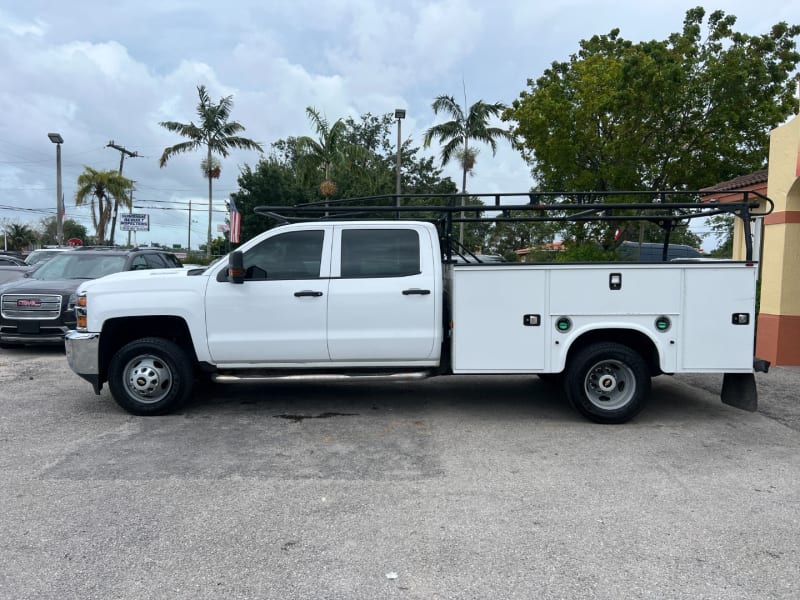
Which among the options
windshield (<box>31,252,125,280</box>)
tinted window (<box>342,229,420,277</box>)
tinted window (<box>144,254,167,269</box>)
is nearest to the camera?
tinted window (<box>342,229,420,277</box>)

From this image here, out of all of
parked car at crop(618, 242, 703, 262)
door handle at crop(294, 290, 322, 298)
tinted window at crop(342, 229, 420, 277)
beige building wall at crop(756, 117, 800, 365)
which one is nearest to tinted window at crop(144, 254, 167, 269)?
door handle at crop(294, 290, 322, 298)

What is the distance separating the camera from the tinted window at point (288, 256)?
256 inches

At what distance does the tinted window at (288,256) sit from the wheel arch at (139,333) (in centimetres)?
98

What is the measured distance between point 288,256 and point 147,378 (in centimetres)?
196

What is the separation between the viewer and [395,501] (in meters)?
4.46

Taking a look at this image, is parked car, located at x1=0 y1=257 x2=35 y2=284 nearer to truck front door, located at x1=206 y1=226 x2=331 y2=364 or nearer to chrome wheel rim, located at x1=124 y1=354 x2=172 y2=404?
chrome wheel rim, located at x1=124 y1=354 x2=172 y2=404

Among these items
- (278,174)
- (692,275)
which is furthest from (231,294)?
(278,174)

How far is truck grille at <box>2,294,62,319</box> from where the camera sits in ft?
34.5

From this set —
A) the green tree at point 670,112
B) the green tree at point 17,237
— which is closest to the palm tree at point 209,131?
the green tree at point 670,112

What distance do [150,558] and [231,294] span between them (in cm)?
321

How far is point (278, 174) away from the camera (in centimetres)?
3206

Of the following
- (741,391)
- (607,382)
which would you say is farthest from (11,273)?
(741,391)

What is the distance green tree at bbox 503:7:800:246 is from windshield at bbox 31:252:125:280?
12722 millimetres

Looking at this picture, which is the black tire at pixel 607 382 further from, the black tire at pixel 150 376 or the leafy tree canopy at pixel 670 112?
the leafy tree canopy at pixel 670 112
